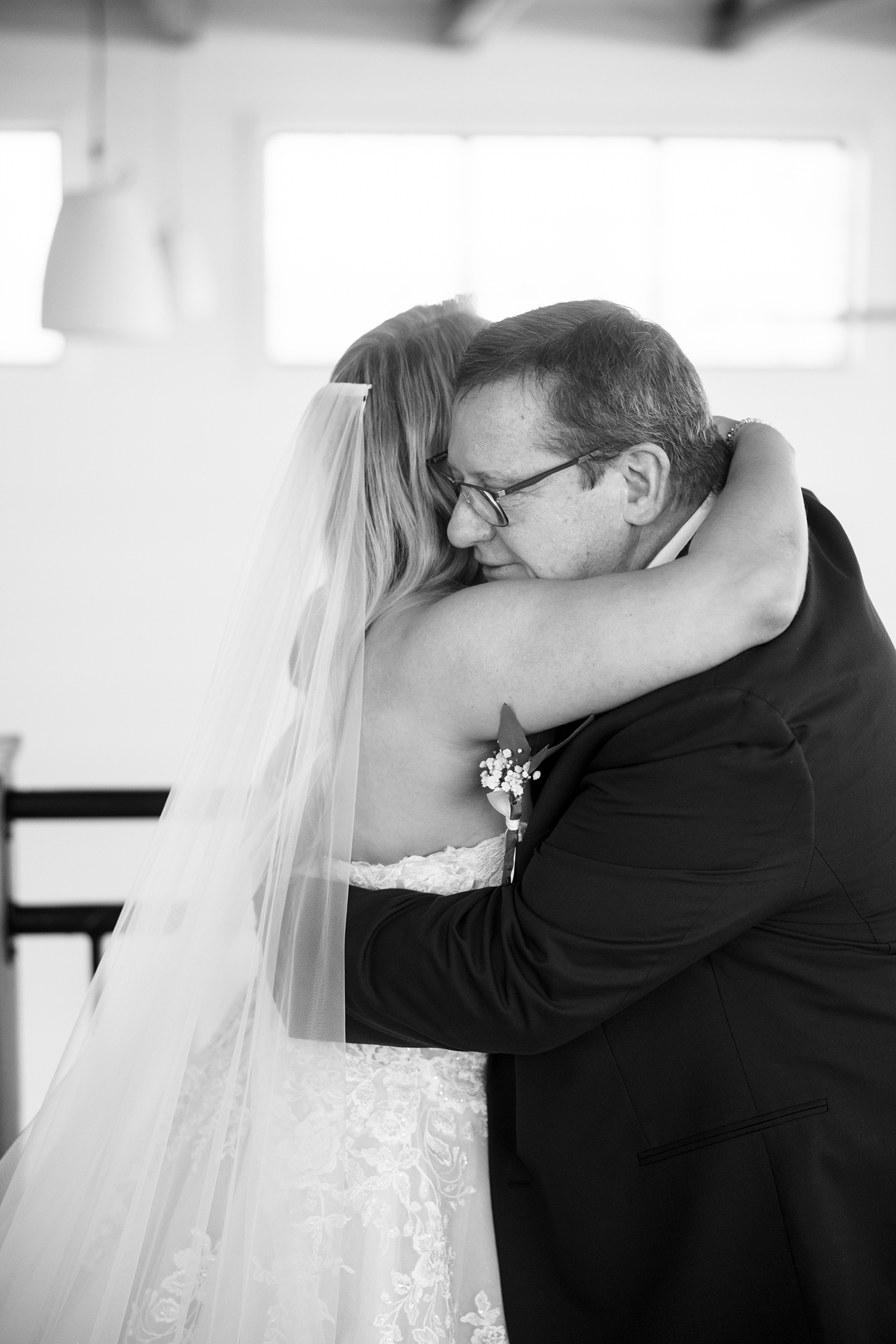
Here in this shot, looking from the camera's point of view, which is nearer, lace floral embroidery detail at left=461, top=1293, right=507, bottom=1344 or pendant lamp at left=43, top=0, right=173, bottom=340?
lace floral embroidery detail at left=461, top=1293, right=507, bottom=1344

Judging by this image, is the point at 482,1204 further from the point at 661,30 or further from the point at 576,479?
the point at 661,30

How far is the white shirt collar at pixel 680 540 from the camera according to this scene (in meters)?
1.40

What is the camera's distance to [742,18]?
299 inches

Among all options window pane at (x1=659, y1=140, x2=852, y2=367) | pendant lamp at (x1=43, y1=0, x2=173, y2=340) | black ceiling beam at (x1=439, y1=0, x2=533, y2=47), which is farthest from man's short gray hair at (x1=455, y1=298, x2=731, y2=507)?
window pane at (x1=659, y1=140, x2=852, y2=367)

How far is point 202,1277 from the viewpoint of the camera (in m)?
1.38

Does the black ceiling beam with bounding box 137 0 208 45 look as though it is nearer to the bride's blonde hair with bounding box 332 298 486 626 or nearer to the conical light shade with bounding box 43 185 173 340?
the conical light shade with bounding box 43 185 173 340

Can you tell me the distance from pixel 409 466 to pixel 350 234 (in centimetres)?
682

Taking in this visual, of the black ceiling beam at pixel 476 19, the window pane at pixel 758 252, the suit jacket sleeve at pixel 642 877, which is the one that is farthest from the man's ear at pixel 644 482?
the window pane at pixel 758 252

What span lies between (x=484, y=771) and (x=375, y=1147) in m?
0.45

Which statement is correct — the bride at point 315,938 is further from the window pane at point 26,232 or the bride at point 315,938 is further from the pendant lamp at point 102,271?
the window pane at point 26,232

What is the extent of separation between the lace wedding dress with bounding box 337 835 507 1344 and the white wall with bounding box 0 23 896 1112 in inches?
247

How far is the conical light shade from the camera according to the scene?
462 centimetres

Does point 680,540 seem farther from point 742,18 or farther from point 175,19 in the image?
point 742,18

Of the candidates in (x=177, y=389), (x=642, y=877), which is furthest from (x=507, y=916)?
(x=177, y=389)
